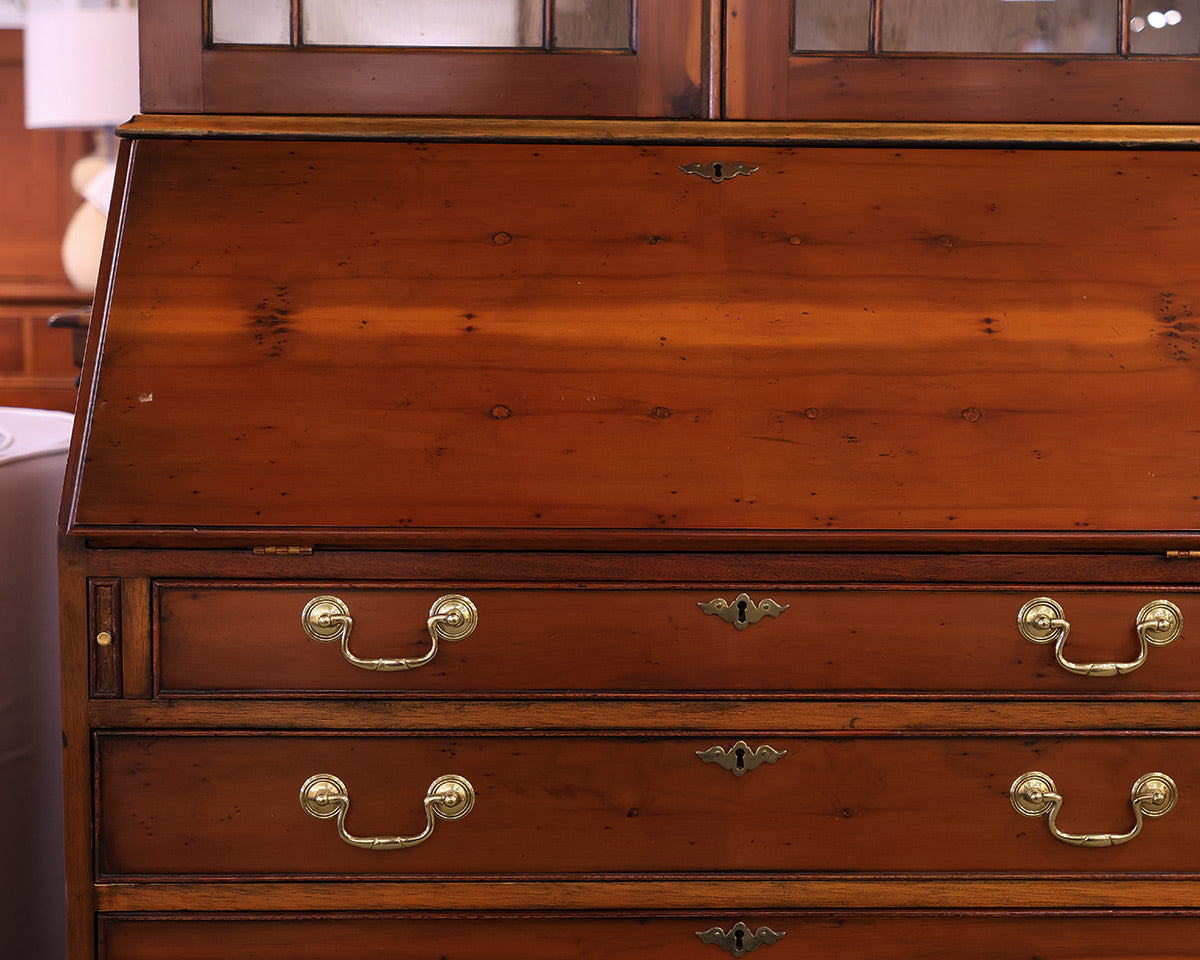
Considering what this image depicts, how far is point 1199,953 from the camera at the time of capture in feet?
3.68

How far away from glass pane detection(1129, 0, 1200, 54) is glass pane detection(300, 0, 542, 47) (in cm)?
79

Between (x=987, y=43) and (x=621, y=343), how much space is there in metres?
0.65

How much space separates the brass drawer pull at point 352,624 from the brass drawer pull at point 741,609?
0.26 m

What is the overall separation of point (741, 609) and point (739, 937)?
39 cm

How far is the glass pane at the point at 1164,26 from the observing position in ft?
4.14

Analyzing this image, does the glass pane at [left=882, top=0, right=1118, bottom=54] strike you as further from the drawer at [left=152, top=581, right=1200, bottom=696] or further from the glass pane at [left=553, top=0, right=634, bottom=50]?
the drawer at [left=152, top=581, right=1200, bottom=696]

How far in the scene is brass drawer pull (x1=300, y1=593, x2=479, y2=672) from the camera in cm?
104

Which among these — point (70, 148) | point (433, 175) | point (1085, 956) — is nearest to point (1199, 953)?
point (1085, 956)

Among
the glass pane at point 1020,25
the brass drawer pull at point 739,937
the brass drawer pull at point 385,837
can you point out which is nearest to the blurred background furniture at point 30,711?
the brass drawer pull at point 385,837

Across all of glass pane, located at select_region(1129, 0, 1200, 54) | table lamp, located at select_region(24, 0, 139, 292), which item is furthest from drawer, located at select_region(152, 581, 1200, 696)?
table lamp, located at select_region(24, 0, 139, 292)

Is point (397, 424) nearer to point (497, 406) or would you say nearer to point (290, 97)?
point (497, 406)

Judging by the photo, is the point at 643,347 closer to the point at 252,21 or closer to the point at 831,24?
the point at 831,24

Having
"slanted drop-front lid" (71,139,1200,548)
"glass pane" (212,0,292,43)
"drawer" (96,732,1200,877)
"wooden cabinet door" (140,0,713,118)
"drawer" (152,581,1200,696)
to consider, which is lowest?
"drawer" (96,732,1200,877)

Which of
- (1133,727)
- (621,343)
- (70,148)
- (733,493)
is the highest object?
(70,148)
